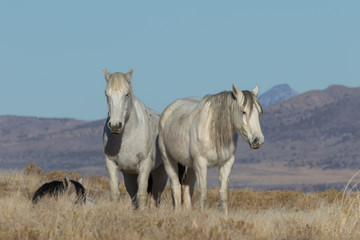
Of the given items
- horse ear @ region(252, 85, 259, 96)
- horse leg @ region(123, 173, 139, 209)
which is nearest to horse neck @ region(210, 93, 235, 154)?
horse ear @ region(252, 85, 259, 96)

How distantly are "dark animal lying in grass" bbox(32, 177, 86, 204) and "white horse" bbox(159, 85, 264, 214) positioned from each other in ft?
6.00

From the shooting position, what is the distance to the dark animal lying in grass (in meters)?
11.1

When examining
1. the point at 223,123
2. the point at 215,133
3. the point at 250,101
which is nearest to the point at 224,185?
the point at 215,133

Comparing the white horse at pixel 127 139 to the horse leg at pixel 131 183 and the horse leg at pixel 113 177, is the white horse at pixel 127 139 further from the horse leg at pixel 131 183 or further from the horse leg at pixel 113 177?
the horse leg at pixel 131 183

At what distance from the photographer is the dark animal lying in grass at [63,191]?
11070 mm

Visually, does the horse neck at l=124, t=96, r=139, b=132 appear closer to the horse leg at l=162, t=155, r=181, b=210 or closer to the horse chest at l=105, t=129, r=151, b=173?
the horse chest at l=105, t=129, r=151, b=173

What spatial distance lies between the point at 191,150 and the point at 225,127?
70cm

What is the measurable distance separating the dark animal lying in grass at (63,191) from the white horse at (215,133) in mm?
1830

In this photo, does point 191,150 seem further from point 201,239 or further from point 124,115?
point 201,239

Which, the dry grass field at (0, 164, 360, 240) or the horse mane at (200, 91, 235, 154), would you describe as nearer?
the dry grass field at (0, 164, 360, 240)

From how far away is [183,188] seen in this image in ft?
41.8

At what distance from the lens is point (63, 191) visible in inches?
433

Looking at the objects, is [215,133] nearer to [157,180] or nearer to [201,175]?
[201,175]

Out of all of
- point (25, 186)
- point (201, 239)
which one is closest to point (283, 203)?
point (25, 186)
